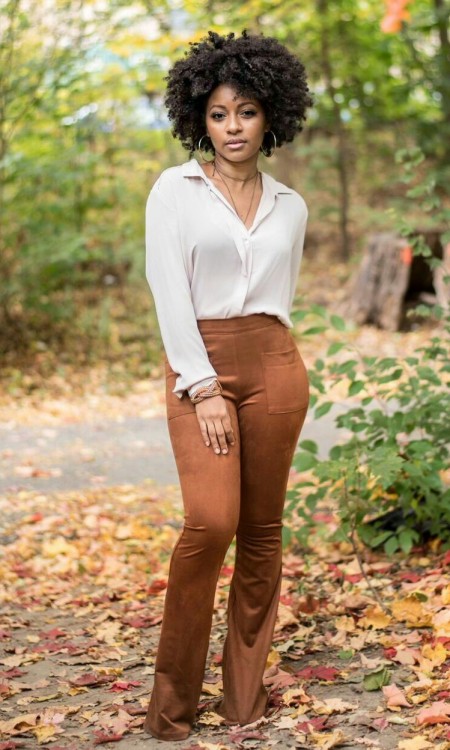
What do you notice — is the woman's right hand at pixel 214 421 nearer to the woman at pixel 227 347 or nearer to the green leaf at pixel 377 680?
the woman at pixel 227 347

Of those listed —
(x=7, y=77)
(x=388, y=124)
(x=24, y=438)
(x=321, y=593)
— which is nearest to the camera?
(x=321, y=593)

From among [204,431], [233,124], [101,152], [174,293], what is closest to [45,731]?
[204,431]

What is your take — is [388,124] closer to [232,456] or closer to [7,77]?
[7,77]

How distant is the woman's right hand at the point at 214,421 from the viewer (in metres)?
2.79

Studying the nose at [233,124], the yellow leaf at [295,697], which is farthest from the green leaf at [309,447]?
the nose at [233,124]

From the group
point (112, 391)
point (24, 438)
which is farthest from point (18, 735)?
point (112, 391)

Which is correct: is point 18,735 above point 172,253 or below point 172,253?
below

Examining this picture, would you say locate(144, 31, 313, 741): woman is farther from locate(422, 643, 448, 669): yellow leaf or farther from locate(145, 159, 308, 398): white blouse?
locate(422, 643, 448, 669): yellow leaf

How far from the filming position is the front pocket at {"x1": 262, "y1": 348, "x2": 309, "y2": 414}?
9.57 ft

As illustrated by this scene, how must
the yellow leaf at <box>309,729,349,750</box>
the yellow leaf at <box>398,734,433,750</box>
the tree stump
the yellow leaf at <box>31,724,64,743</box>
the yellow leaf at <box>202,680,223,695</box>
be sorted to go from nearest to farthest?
the yellow leaf at <box>398,734,433,750</box>
the yellow leaf at <box>309,729,349,750</box>
the yellow leaf at <box>31,724,64,743</box>
the yellow leaf at <box>202,680,223,695</box>
the tree stump

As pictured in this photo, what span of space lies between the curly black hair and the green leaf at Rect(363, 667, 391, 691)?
5.77 ft

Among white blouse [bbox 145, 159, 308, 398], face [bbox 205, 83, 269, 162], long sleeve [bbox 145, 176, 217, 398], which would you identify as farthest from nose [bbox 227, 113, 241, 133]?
long sleeve [bbox 145, 176, 217, 398]

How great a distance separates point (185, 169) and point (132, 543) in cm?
289

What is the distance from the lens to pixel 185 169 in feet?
9.39
